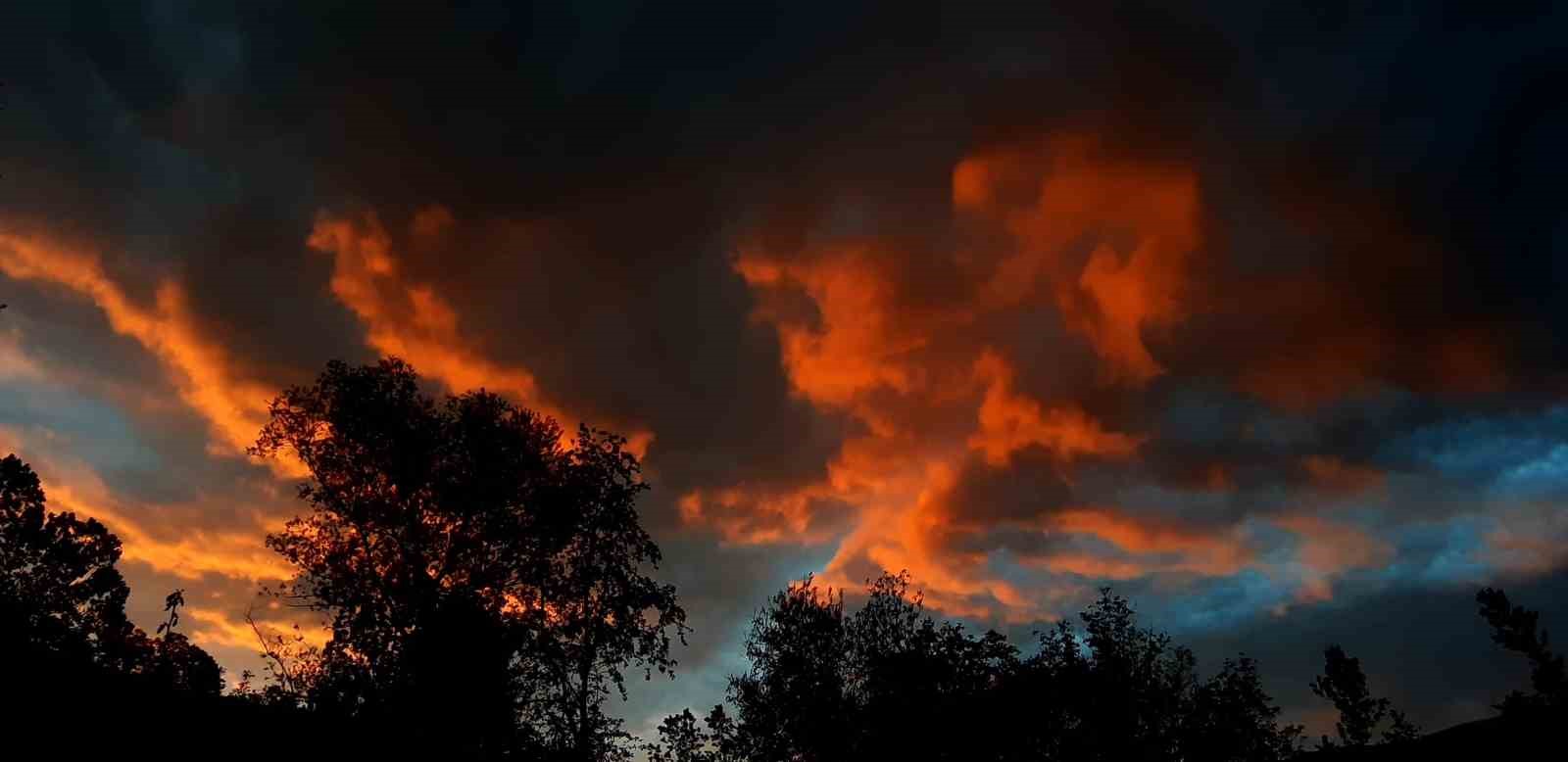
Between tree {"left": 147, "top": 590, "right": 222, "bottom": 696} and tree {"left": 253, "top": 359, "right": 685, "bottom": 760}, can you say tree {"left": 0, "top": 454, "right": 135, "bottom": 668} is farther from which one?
tree {"left": 253, "top": 359, "right": 685, "bottom": 760}

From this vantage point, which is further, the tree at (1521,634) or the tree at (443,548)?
the tree at (1521,634)

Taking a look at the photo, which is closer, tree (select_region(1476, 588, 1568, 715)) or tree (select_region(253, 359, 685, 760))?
tree (select_region(253, 359, 685, 760))

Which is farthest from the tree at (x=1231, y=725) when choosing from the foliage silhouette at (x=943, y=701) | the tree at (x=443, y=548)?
the tree at (x=443, y=548)

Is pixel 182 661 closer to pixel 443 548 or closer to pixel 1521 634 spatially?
pixel 443 548

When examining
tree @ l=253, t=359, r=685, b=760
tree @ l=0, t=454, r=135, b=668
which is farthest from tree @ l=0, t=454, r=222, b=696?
tree @ l=253, t=359, r=685, b=760

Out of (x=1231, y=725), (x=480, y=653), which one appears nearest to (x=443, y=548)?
(x=480, y=653)

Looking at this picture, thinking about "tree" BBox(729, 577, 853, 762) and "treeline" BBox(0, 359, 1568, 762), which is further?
"tree" BBox(729, 577, 853, 762)

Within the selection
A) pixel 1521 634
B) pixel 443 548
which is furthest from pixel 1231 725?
pixel 443 548

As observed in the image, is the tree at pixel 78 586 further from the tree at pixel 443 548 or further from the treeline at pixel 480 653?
the tree at pixel 443 548

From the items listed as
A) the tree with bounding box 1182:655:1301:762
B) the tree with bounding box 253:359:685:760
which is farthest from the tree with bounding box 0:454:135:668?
the tree with bounding box 1182:655:1301:762

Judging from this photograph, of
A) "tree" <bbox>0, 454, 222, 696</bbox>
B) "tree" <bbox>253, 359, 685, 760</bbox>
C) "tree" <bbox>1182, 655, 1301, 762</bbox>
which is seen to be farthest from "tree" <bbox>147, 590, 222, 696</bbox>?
"tree" <bbox>1182, 655, 1301, 762</bbox>

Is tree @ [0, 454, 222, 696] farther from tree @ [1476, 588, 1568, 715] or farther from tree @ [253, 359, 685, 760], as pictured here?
tree @ [1476, 588, 1568, 715]

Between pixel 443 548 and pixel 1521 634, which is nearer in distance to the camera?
pixel 443 548

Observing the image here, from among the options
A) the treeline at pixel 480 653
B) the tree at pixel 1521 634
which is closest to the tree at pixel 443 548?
the treeline at pixel 480 653
